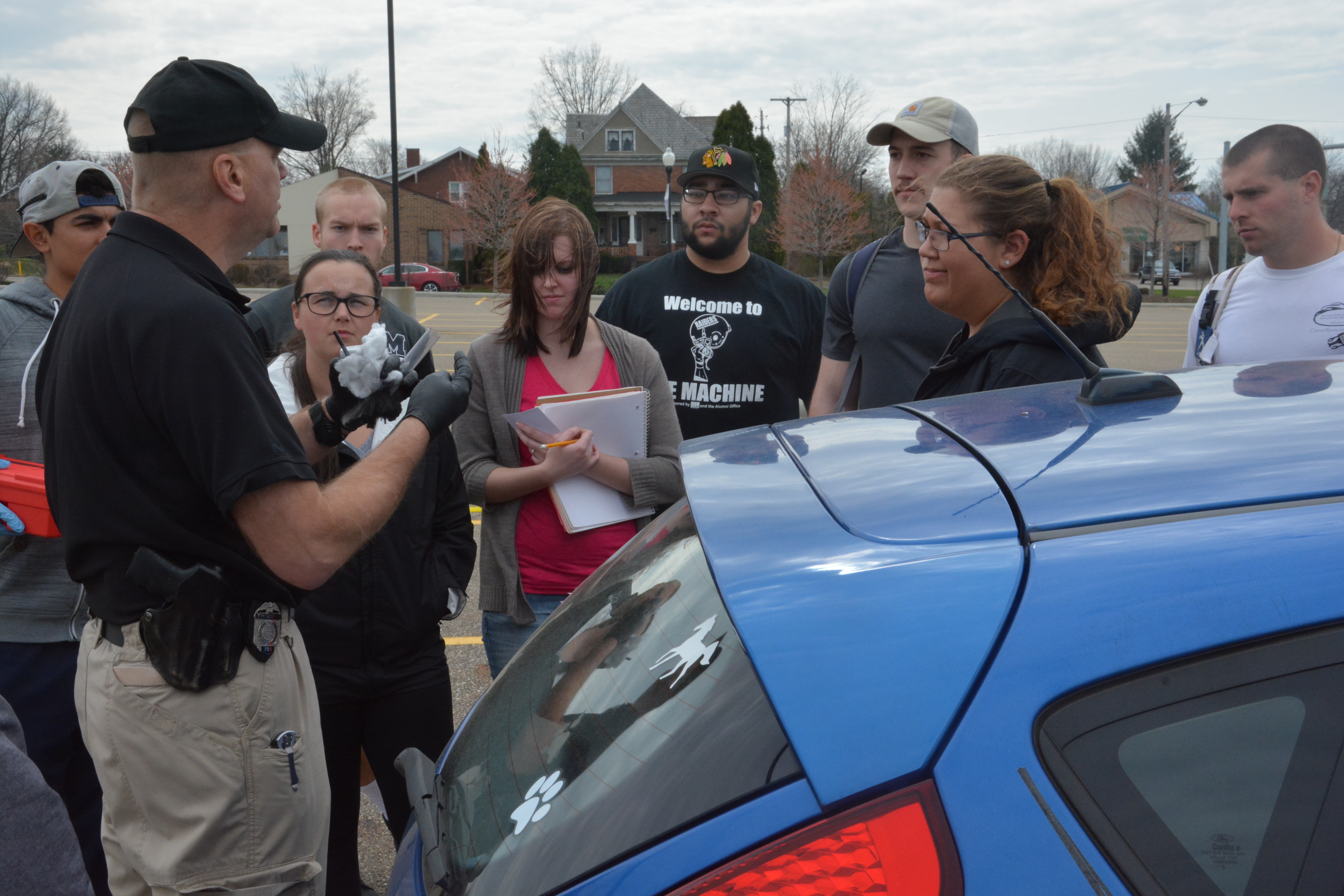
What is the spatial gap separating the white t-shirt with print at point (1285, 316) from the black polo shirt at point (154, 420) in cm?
306

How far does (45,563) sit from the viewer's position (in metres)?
2.70

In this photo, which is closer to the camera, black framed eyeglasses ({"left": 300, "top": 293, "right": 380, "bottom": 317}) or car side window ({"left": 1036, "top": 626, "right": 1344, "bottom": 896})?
car side window ({"left": 1036, "top": 626, "right": 1344, "bottom": 896})

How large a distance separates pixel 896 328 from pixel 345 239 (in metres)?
2.35

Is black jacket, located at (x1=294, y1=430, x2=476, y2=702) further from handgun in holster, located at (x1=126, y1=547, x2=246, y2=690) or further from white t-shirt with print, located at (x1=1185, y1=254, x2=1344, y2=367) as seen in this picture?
white t-shirt with print, located at (x1=1185, y1=254, x2=1344, y2=367)

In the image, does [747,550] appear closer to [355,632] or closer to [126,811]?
[126,811]

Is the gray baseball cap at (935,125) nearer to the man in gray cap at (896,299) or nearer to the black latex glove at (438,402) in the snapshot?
the man in gray cap at (896,299)

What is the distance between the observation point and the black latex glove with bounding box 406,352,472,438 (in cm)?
205

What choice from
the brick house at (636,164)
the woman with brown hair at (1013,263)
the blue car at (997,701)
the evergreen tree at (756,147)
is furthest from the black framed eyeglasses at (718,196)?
the brick house at (636,164)

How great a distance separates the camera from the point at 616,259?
45625 mm

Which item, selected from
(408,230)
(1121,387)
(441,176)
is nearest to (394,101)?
(1121,387)

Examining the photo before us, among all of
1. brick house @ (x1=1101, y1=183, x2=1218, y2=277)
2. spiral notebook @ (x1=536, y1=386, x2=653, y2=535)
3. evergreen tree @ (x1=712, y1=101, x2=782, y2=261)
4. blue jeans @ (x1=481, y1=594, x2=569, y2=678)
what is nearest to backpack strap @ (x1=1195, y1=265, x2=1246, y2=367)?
spiral notebook @ (x1=536, y1=386, x2=653, y2=535)

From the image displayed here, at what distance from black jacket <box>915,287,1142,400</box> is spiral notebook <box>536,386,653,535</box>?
949mm

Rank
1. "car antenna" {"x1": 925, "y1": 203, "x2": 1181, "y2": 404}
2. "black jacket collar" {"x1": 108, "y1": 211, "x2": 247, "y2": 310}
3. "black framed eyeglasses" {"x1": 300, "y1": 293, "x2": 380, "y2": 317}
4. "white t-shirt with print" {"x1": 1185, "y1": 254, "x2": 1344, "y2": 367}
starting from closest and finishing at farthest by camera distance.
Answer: "car antenna" {"x1": 925, "y1": 203, "x2": 1181, "y2": 404} → "black jacket collar" {"x1": 108, "y1": 211, "x2": 247, "y2": 310} → "black framed eyeglasses" {"x1": 300, "y1": 293, "x2": 380, "y2": 317} → "white t-shirt with print" {"x1": 1185, "y1": 254, "x2": 1344, "y2": 367}

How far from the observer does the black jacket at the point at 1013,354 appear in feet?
7.21
